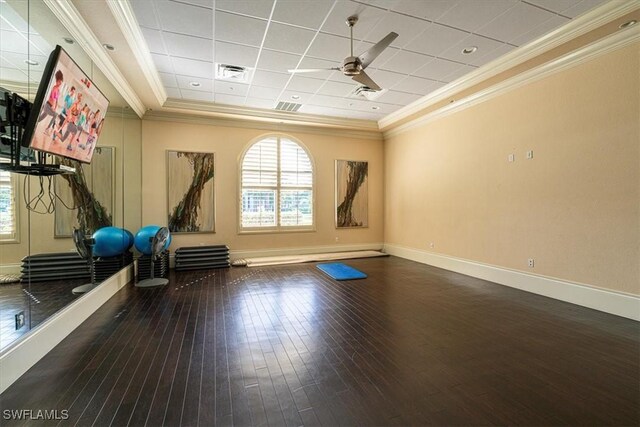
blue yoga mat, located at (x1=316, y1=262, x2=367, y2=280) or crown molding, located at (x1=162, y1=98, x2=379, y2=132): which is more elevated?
crown molding, located at (x1=162, y1=98, x2=379, y2=132)

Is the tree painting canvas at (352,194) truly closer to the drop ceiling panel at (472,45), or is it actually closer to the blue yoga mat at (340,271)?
the blue yoga mat at (340,271)

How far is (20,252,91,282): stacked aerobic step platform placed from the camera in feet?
9.61

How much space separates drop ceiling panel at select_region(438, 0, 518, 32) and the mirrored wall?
4.29 m

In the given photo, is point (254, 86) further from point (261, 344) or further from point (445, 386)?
point (445, 386)

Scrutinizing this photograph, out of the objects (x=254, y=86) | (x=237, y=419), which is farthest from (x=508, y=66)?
(x=237, y=419)

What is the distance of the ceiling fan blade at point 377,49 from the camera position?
10.1 feet

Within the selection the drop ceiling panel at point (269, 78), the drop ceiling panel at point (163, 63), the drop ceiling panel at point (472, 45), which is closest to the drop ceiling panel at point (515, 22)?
the drop ceiling panel at point (472, 45)

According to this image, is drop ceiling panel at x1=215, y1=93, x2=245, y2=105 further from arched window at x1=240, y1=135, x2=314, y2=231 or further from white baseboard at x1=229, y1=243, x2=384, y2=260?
white baseboard at x1=229, y1=243, x2=384, y2=260

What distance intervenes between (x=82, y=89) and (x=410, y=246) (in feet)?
23.4

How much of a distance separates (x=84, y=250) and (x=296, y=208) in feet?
15.4

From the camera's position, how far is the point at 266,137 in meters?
7.29

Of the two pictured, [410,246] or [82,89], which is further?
[410,246]

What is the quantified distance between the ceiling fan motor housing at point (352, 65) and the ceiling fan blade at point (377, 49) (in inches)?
2.4

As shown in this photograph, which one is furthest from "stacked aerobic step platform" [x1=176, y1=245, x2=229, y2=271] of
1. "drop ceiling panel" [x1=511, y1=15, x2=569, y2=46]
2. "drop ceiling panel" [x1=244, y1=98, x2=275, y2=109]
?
"drop ceiling panel" [x1=511, y1=15, x2=569, y2=46]
